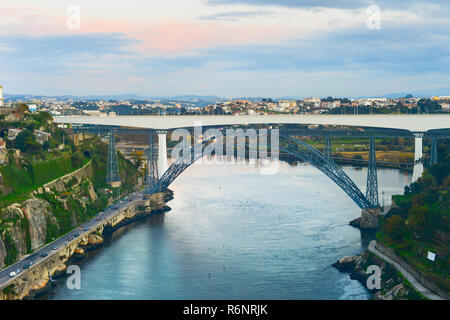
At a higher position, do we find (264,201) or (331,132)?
(331,132)

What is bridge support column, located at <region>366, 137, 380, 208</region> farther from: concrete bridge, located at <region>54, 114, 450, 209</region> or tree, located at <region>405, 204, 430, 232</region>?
tree, located at <region>405, 204, 430, 232</region>

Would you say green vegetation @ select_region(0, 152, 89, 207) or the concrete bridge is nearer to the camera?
green vegetation @ select_region(0, 152, 89, 207)

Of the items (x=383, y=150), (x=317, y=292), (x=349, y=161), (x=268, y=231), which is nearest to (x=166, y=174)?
(x=268, y=231)

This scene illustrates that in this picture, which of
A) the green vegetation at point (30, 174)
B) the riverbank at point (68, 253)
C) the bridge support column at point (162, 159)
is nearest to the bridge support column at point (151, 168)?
the bridge support column at point (162, 159)

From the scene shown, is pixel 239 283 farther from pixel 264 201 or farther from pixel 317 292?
pixel 264 201

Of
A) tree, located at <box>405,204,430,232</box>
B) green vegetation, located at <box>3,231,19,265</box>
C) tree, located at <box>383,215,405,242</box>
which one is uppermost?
tree, located at <box>405,204,430,232</box>

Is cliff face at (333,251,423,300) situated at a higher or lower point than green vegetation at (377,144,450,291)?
lower

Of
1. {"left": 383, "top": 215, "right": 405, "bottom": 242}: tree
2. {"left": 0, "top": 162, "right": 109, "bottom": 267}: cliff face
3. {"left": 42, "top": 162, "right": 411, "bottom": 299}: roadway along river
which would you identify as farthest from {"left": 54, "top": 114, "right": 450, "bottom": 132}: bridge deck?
{"left": 383, "top": 215, "right": 405, "bottom": 242}: tree
